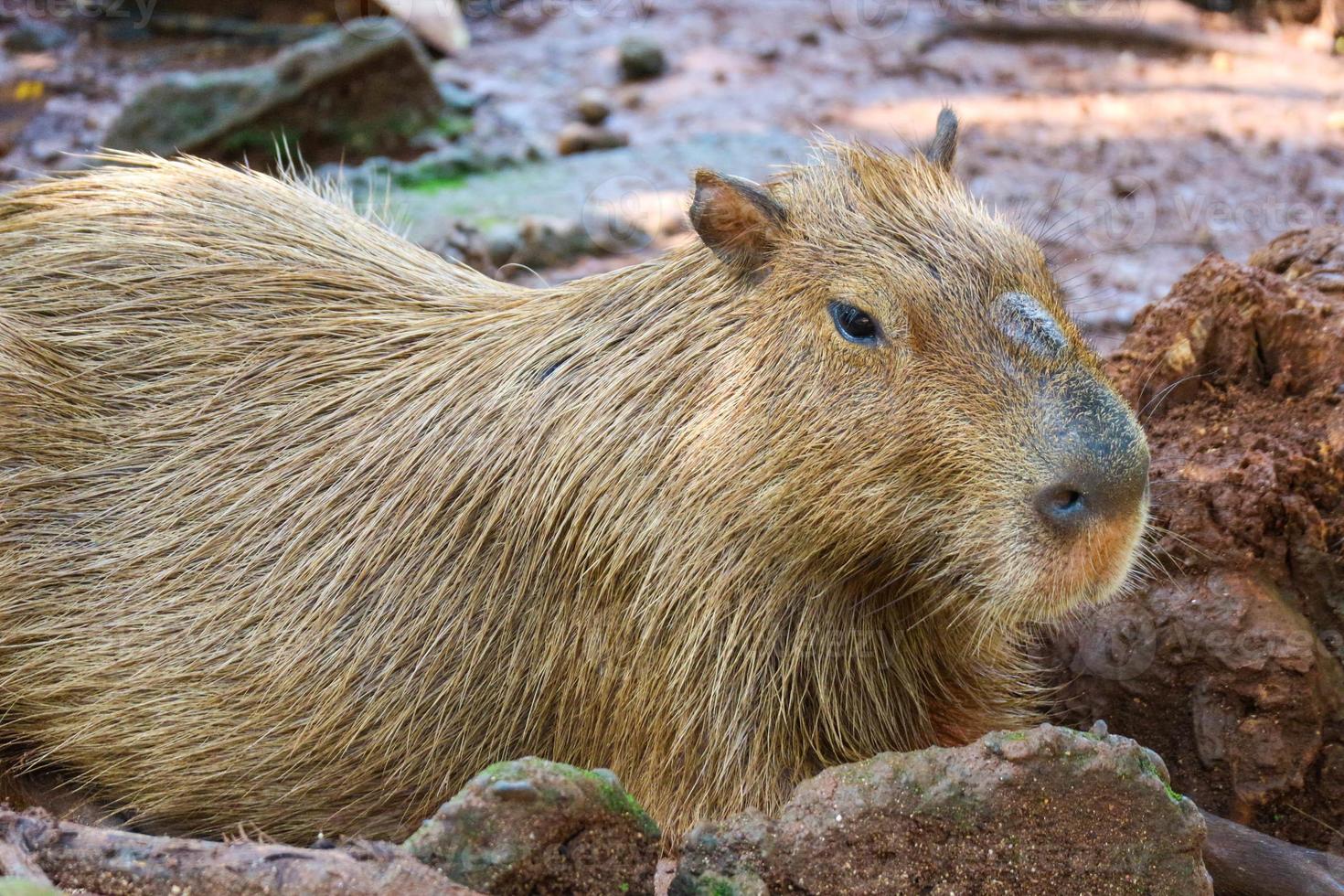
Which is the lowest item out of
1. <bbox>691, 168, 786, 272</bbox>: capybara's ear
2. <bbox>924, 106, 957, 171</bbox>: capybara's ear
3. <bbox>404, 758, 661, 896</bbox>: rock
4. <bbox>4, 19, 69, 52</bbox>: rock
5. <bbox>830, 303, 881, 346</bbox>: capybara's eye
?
<bbox>404, 758, 661, 896</bbox>: rock

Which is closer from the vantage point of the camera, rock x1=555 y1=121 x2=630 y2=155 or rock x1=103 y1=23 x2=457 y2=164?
rock x1=103 y1=23 x2=457 y2=164

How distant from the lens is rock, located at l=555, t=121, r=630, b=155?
9.18 metres

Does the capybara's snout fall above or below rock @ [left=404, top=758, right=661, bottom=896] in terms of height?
above

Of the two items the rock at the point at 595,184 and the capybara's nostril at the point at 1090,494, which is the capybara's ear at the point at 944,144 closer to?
the capybara's nostril at the point at 1090,494

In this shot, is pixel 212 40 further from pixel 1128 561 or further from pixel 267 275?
pixel 1128 561

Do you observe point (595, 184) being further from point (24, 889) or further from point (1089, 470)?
point (24, 889)

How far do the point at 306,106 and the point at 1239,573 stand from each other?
274 inches

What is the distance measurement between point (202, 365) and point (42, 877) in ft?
5.60

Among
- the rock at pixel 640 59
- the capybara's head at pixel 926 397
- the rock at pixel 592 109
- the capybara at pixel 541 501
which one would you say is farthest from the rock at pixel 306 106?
the capybara's head at pixel 926 397

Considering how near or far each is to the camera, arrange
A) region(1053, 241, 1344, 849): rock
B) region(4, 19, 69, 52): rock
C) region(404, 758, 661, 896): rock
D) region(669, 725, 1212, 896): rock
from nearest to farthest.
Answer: region(404, 758, 661, 896): rock
region(669, 725, 1212, 896): rock
region(1053, 241, 1344, 849): rock
region(4, 19, 69, 52): rock

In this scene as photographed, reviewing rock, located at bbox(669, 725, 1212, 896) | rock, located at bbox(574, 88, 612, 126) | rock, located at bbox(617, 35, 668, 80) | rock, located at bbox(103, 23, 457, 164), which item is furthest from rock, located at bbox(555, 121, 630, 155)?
rock, located at bbox(669, 725, 1212, 896)

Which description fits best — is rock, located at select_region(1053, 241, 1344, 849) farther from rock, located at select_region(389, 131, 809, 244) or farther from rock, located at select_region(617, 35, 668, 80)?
rock, located at select_region(617, 35, 668, 80)

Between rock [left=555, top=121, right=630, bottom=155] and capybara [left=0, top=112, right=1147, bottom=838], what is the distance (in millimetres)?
5390

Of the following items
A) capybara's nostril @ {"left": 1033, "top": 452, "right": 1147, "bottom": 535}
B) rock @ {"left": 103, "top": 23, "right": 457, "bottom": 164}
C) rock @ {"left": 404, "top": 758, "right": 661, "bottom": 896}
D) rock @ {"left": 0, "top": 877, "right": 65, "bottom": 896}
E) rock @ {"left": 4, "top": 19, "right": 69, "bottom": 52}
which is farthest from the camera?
rock @ {"left": 4, "top": 19, "right": 69, "bottom": 52}
